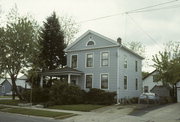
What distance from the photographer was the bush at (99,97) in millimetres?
22594

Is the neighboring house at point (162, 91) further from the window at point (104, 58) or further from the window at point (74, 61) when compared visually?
the window at point (74, 61)

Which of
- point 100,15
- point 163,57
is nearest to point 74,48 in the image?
point 100,15

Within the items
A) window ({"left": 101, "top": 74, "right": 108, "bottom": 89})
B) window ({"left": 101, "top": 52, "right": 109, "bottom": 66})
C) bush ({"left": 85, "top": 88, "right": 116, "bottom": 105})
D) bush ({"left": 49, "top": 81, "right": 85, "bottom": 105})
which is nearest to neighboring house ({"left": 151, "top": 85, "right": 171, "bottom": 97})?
window ({"left": 101, "top": 74, "right": 108, "bottom": 89})

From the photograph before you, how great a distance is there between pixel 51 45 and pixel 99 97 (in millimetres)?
14304

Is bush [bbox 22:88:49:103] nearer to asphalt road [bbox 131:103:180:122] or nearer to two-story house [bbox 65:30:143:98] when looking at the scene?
two-story house [bbox 65:30:143:98]

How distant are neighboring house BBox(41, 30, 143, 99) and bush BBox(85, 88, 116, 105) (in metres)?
1.41

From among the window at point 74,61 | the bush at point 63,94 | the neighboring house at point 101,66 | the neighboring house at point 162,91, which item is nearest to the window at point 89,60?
the neighboring house at point 101,66

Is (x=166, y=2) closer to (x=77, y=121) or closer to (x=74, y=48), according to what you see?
(x=77, y=121)

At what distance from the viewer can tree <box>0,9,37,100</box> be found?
2489 cm

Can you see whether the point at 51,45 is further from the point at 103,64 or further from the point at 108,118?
the point at 108,118

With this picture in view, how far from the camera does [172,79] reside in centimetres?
2873

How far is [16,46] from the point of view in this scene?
25391 mm

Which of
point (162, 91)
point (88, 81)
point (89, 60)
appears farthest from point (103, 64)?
point (162, 91)

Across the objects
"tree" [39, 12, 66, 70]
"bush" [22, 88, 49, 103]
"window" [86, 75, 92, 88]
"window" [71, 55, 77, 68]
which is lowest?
"bush" [22, 88, 49, 103]
